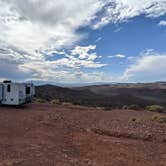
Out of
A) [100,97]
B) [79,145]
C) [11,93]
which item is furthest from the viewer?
[100,97]

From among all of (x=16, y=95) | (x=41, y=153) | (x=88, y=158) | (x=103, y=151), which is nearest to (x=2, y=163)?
(x=41, y=153)

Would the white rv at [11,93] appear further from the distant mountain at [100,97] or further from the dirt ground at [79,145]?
the distant mountain at [100,97]

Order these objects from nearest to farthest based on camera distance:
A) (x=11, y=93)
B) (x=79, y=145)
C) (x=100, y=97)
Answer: (x=79, y=145)
(x=11, y=93)
(x=100, y=97)

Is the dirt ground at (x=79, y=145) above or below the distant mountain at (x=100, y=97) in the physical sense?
below

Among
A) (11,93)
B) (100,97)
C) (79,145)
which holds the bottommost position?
(79,145)

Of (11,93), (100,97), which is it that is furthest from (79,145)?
(100,97)

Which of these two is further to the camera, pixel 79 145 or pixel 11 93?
pixel 11 93

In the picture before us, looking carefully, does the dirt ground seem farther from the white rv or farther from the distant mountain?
the distant mountain

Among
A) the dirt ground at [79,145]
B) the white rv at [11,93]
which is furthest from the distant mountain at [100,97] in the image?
the dirt ground at [79,145]

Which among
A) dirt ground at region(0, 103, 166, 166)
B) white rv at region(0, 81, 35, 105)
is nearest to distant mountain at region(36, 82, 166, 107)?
white rv at region(0, 81, 35, 105)

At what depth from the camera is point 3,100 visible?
25.1m

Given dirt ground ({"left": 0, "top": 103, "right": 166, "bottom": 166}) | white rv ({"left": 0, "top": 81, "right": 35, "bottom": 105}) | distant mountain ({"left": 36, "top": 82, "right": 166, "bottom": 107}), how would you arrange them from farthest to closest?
distant mountain ({"left": 36, "top": 82, "right": 166, "bottom": 107}) < white rv ({"left": 0, "top": 81, "right": 35, "bottom": 105}) < dirt ground ({"left": 0, "top": 103, "right": 166, "bottom": 166})

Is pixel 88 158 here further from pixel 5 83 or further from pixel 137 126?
pixel 5 83

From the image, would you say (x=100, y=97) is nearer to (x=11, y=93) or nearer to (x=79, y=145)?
(x=11, y=93)
